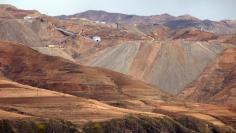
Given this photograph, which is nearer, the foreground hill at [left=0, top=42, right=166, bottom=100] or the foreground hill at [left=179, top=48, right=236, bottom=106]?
the foreground hill at [left=0, top=42, right=166, bottom=100]

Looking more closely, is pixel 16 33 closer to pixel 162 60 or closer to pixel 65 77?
pixel 162 60

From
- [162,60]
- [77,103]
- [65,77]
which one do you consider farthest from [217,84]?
[77,103]

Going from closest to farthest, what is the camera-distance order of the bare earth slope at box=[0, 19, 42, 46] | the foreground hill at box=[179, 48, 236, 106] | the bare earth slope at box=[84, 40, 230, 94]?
the foreground hill at box=[179, 48, 236, 106] → the bare earth slope at box=[84, 40, 230, 94] → the bare earth slope at box=[0, 19, 42, 46]

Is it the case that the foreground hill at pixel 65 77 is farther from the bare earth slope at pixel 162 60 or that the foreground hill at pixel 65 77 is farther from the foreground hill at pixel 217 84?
the bare earth slope at pixel 162 60

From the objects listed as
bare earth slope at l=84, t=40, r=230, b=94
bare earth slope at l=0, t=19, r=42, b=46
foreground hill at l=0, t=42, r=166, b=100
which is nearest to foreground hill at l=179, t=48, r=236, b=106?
bare earth slope at l=84, t=40, r=230, b=94

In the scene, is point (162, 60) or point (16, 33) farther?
point (16, 33)

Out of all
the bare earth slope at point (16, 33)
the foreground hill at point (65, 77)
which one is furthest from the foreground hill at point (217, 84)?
the bare earth slope at point (16, 33)

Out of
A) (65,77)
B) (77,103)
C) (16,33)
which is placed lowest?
(65,77)

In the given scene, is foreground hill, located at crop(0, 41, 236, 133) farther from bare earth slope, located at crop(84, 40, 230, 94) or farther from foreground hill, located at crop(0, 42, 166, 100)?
bare earth slope, located at crop(84, 40, 230, 94)

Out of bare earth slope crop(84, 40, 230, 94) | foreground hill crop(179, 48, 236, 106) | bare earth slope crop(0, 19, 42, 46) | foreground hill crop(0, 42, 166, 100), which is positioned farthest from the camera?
bare earth slope crop(0, 19, 42, 46)

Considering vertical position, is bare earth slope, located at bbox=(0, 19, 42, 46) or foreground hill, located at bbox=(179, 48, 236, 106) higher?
bare earth slope, located at bbox=(0, 19, 42, 46)
